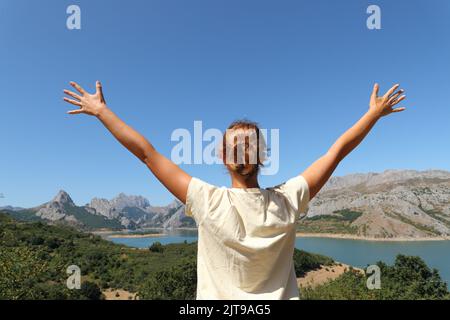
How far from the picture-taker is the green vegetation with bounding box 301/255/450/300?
41.2 m

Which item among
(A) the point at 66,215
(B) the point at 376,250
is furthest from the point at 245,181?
(A) the point at 66,215

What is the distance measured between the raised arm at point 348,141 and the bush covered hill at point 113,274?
98.8 ft

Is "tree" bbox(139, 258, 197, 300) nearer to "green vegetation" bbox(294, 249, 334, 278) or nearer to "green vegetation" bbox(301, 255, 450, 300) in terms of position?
"green vegetation" bbox(301, 255, 450, 300)

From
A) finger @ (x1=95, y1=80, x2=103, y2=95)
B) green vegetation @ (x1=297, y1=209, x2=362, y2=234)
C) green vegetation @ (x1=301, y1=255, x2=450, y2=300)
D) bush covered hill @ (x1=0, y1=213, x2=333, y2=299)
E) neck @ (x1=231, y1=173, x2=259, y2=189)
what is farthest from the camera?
green vegetation @ (x1=297, y1=209, x2=362, y2=234)

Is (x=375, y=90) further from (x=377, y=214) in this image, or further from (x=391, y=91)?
(x=377, y=214)

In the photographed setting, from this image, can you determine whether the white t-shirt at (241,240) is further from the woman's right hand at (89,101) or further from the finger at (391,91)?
the finger at (391,91)

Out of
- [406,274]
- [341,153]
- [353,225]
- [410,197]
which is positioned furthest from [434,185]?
[341,153]

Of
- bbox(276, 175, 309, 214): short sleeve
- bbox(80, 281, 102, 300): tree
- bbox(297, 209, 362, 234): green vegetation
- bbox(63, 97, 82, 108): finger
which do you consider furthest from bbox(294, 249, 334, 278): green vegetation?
bbox(63, 97, 82, 108): finger

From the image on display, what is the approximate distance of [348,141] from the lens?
1460 mm

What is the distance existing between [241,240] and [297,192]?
31cm

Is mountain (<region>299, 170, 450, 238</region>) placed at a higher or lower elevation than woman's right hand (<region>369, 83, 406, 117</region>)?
lower

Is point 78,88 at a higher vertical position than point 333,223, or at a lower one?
higher

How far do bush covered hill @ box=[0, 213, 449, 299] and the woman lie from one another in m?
29.9
